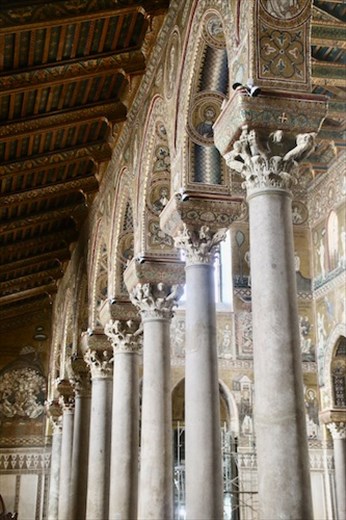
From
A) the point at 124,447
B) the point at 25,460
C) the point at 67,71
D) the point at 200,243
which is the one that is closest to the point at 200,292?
the point at 200,243

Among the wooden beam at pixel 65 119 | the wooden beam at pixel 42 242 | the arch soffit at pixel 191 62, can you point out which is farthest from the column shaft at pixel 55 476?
the arch soffit at pixel 191 62

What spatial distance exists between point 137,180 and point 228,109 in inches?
186

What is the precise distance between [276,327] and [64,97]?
240 inches

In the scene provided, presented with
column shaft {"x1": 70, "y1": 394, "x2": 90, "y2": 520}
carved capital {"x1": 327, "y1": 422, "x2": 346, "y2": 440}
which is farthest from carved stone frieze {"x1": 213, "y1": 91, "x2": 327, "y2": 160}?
carved capital {"x1": 327, "y1": 422, "x2": 346, "y2": 440}

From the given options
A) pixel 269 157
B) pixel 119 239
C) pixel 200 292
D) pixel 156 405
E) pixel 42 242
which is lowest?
pixel 156 405

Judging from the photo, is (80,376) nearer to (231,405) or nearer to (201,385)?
(231,405)

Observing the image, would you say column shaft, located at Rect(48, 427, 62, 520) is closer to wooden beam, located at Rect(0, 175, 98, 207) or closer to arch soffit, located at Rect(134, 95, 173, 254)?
wooden beam, located at Rect(0, 175, 98, 207)

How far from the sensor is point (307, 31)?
675 cm

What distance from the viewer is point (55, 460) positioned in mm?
21141

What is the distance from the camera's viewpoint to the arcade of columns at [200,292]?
5797mm

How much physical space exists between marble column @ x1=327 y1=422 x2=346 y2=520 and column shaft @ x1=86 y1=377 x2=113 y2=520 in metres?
6.99

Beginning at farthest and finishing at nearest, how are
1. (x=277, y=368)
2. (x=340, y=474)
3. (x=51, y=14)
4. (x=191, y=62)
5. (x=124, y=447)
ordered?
(x=340, y=474) < (x=124, y=447) < (x=191, y=62) < (x=51, y=14) < (x=277, y=368)

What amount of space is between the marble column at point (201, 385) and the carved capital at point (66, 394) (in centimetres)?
1130

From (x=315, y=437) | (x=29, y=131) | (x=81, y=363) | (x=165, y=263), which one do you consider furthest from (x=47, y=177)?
(x=315, y=437)
